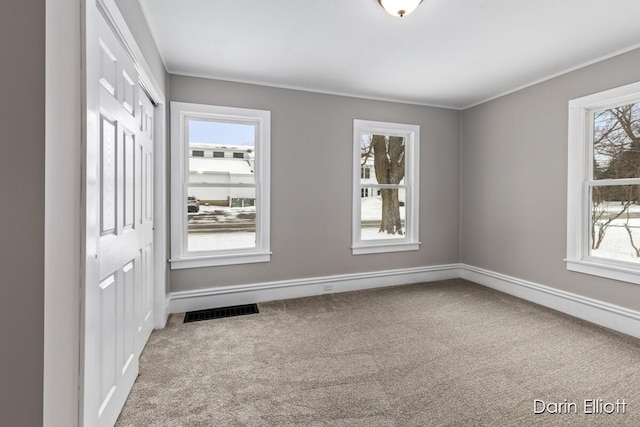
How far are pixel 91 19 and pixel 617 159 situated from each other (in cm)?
411

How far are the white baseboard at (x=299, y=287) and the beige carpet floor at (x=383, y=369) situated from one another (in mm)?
238

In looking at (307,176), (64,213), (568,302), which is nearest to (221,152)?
(307,176)

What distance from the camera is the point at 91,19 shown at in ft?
3.99

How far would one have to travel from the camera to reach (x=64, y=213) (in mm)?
1039

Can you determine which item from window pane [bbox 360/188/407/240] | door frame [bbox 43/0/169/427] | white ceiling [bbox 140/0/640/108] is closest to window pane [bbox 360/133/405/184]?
window pane [bbox 360/188/407/240]

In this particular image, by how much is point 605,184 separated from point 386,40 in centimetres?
251

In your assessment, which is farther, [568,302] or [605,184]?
[568,302]

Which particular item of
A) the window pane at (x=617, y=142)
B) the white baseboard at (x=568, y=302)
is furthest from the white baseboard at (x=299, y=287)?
the window pane at (x=617, y=142)

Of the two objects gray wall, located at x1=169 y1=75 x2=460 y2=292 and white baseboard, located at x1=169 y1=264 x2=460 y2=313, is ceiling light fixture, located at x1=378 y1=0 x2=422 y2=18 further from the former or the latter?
white baseboard, located at x1=169 y1=264 x2=460 y2=313

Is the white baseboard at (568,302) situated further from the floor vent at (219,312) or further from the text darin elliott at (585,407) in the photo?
the floor vent at (219,312)

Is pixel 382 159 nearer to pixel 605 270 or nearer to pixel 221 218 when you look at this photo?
pixel 221 218

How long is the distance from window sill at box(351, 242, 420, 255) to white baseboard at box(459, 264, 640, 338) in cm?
97

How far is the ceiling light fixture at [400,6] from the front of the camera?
202cm

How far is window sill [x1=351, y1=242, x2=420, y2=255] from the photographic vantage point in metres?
4.07
